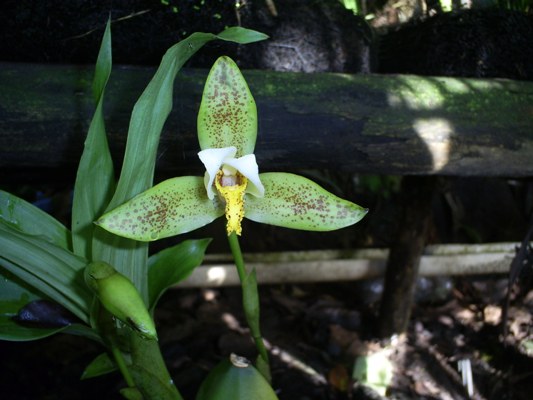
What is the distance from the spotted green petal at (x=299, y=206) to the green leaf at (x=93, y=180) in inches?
11.2

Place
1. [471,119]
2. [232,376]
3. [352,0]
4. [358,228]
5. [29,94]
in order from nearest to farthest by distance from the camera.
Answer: [232,376]
[29,94]
[471,119]
[352,0]
[358,228]

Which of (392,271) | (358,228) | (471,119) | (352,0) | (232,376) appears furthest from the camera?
(358,228)

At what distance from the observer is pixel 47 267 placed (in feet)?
3.17

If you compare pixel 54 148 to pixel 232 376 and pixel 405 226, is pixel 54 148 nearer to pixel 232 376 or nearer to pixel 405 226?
pixel 232 376

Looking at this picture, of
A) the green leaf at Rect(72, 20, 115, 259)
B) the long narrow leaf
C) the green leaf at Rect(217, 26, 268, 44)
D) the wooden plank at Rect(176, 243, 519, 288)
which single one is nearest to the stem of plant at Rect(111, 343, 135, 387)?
the green leaf at Rect(72, 20, 115, 259)

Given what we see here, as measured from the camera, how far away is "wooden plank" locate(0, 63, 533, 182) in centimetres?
118

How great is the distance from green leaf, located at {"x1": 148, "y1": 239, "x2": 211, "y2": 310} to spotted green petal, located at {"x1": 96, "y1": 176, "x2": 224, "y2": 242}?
195mm

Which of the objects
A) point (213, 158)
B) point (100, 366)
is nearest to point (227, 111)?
point (213, 158)

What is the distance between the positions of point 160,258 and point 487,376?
→ 1.30 meters

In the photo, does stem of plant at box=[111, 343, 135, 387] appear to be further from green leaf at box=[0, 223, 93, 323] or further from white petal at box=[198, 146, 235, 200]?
white petal at box=[198, 146, 235, 200]

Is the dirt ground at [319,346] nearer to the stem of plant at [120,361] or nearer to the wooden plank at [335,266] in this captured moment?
the wooden plank at [335,266]

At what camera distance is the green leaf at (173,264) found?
116cm

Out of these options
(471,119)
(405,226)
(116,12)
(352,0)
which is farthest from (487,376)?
(116,12)

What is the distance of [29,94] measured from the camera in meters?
1.16
